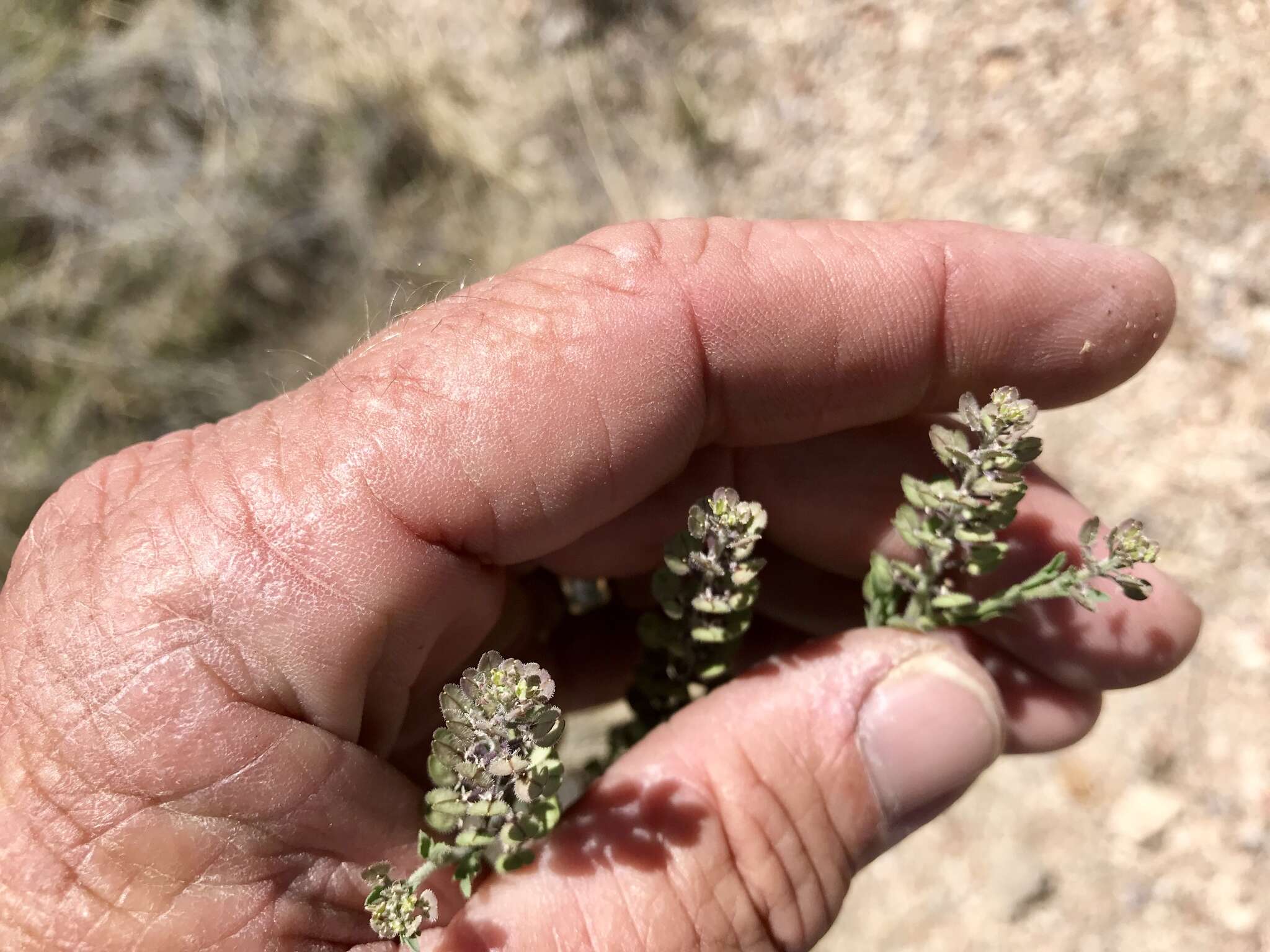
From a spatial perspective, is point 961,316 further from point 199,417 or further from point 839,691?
point 199,417

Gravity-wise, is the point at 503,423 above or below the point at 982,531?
above

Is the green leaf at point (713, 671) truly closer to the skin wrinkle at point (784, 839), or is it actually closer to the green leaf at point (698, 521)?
the skin wrinkle at point (784, 839)

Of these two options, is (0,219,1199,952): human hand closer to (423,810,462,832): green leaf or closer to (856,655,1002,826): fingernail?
(856,655,1002,826): fingernail

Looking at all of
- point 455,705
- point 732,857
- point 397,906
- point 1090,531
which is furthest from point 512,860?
point 1090,531

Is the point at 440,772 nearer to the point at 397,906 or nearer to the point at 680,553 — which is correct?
the point at 397,906

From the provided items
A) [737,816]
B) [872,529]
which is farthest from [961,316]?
[737,816]

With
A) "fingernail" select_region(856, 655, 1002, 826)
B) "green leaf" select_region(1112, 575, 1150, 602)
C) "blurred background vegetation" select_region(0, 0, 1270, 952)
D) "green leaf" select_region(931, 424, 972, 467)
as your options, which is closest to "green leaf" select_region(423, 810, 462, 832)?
"fingernail" select_region(856, 655, 1002, 826)

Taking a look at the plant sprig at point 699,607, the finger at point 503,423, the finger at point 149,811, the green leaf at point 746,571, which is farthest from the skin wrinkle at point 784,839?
the finger at point 149,811
